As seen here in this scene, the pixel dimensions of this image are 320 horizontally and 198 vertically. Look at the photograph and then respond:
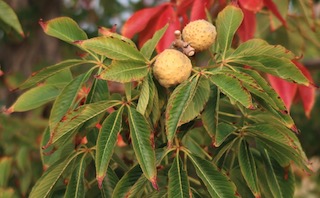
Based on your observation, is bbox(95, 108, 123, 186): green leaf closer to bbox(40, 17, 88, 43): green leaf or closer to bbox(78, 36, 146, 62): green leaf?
bbox(78, 36, 146, 62): green leaf

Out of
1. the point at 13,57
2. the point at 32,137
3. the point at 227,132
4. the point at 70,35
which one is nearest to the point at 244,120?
the point at 227,132

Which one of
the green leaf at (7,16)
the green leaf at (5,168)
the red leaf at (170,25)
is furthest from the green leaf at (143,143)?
the green leaf at (5,168)

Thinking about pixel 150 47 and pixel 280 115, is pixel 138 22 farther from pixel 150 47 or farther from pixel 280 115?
pixel 280 115

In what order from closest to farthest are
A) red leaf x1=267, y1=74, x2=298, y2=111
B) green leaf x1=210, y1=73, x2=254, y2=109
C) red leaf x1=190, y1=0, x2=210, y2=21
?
green leaf x1=210, y1=73, x2=254, y2=109
red leaf x1=190, y1=0, x2=210, y2=21
red leaf x1=267, y1=74, x2=298, y2=111

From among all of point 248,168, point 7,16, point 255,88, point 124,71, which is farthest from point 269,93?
point 7,16

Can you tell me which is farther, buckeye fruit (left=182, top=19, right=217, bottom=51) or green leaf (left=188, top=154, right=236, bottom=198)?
buckeye fruit (left=182, top=19, right=217, bottom=51)

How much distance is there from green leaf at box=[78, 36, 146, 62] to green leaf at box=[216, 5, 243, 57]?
18 cm

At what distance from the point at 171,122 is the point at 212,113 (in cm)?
13

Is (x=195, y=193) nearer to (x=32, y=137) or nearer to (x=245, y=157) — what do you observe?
(x=245, y=157)

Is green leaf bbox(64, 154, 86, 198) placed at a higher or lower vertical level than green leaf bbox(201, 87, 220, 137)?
lower

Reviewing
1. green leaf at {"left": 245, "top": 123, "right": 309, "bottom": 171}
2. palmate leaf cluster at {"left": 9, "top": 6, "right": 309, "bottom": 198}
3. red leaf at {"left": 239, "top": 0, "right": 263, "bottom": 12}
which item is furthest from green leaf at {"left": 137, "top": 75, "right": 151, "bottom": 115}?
red leaf at {"left": 239, "top": 0, "right": 263, "bottom": 12}

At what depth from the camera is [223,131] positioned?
1127 mm

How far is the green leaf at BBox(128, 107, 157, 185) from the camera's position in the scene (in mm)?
1021

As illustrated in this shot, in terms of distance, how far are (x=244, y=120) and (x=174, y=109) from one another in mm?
220
